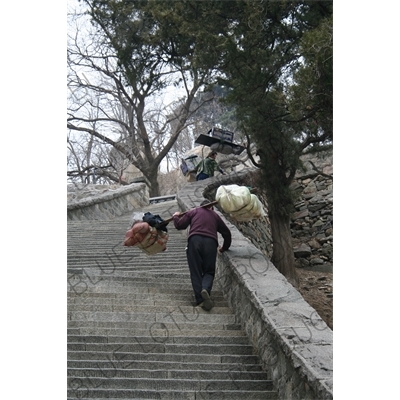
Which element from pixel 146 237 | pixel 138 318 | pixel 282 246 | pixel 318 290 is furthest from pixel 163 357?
pixel 318 290

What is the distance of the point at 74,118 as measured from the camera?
2164 cm

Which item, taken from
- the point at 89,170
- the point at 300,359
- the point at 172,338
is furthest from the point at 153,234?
the point at 89,170

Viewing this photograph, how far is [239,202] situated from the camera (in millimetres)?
7270

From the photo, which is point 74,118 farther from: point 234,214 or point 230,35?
point 234,214

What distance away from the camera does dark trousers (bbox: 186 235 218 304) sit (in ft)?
22.7

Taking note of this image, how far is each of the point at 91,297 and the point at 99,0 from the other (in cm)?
1381

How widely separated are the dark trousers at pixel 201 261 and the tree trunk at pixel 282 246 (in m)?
5.83

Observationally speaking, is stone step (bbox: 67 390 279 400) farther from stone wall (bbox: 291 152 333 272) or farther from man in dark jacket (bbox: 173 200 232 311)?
stone wall (bbox: 291 152 333 272)

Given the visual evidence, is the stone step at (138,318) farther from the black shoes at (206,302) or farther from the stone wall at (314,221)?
the stone wall at (314,221)

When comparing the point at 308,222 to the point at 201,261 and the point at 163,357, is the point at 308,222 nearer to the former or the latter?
the point at 201,261

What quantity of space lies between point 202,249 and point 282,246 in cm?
609

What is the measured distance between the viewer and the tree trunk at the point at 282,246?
1274cm

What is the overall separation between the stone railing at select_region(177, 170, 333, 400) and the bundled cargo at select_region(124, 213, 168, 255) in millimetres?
755

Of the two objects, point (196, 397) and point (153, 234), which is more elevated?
point (153, 234)
